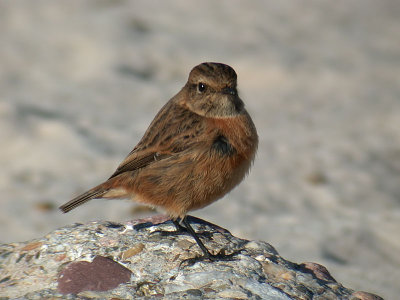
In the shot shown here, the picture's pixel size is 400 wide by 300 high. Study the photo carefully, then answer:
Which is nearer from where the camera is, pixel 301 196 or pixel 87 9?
pixel 301 196

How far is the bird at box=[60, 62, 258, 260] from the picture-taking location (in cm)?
620

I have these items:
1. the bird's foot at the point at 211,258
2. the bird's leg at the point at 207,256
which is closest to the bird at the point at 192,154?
the bird's leg at the point at 207,256

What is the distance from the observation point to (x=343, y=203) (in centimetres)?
1055

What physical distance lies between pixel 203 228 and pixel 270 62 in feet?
25.2

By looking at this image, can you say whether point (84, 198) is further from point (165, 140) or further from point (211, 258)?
point (211, 258)

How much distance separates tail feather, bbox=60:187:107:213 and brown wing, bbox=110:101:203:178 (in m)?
0.21

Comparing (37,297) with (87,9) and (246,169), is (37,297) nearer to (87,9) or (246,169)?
(246,169)

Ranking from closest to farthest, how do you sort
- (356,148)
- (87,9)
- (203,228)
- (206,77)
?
(203,228) < (206,77) < (356,148) < (87,9)

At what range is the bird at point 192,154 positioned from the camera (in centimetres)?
620

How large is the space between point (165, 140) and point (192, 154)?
0.32 m

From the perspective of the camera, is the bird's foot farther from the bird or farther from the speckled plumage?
the speckled plumage

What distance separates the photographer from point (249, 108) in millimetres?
12562

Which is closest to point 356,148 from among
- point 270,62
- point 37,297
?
point 270,62

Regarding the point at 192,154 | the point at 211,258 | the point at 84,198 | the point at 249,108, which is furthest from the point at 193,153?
the point at 249,108
